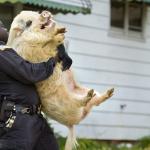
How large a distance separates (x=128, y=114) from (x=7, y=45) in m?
10.2

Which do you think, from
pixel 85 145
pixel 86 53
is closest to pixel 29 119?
pixel 85 145

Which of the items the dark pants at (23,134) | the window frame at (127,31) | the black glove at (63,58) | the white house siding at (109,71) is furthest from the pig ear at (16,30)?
the window frame at (127,31)

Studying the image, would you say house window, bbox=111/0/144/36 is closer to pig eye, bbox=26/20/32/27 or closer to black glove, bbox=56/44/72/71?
black glove, bbox=56/44/72/71

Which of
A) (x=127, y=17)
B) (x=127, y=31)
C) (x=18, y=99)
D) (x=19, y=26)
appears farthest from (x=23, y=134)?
(x=127, y=17)

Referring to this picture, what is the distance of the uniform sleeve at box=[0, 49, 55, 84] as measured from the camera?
18.4 feet

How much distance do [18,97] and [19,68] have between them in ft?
0.78

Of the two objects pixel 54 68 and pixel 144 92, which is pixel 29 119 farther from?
pixel 144 92

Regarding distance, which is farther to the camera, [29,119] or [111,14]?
[111,14]

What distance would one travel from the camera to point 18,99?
5.66 meters

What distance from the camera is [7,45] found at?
227 inches

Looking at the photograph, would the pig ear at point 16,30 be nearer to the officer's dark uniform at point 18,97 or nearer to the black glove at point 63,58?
the officer's dark uniform at point 18,97

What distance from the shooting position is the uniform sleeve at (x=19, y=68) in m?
A: 5.61

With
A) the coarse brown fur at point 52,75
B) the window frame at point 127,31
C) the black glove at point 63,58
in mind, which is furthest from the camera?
the window frame at point 127,31

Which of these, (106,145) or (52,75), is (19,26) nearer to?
(52,75)
